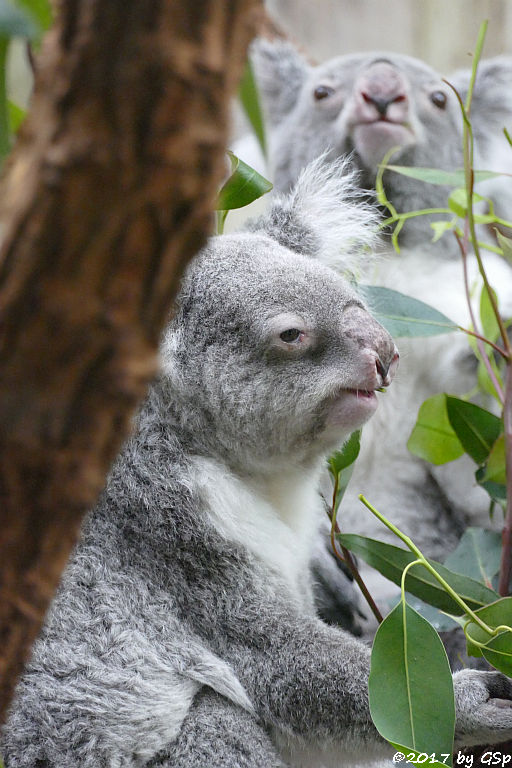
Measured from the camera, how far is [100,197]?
55 cm

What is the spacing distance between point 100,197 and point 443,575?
4.39 ft

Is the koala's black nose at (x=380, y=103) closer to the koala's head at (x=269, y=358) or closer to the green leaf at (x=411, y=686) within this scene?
the koala's head at (x=269, y=358)

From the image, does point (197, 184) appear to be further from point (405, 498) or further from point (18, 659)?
point (405, 498)

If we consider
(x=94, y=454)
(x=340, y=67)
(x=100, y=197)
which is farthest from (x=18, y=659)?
(x=340, y=67)

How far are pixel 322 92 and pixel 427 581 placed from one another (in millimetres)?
2012

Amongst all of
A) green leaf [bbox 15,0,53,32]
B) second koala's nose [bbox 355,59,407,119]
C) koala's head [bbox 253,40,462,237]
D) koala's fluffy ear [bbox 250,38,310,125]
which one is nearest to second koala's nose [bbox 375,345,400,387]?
green leaf [bbox 15,0,53,32]

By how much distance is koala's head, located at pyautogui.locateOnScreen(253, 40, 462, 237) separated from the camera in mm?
2770

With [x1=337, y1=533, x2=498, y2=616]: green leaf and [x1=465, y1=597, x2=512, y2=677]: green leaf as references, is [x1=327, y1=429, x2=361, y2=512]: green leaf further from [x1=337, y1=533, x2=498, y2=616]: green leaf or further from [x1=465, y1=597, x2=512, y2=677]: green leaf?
[x1=465, y1=597, x2=512, y2=677]: green leaf

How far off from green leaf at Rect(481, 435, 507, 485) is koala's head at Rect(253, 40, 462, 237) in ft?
3.83

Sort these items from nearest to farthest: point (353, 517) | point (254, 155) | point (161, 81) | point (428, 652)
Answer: point (161, 81) < point (428, 652) < point (353, 517) < point (254, 155)

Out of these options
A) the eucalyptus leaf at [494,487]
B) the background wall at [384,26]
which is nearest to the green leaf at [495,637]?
the eucalyptus leaf at [494,487]

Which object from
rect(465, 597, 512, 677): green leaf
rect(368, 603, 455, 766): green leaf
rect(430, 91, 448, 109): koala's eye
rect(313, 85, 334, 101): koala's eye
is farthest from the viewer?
rect(313, 85, 334, 101): koala's eye

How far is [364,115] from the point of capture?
2.75 m

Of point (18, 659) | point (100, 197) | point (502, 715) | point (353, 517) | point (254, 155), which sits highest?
point (254, 155)
